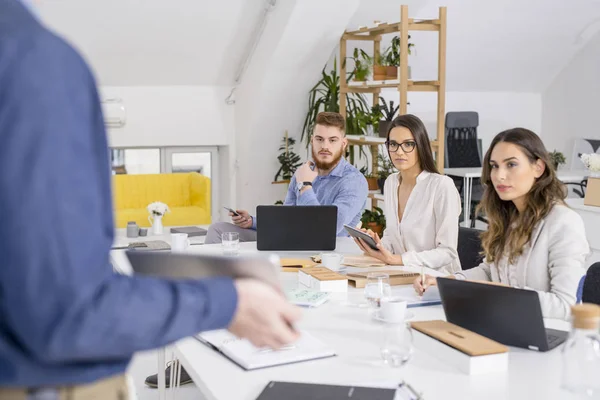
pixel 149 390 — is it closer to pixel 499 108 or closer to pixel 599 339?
pixel 599 339

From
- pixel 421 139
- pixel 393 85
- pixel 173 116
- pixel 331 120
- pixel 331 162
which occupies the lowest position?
pixel 331 162

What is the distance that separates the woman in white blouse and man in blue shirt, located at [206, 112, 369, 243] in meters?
0.35

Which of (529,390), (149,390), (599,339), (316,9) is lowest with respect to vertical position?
(149,390)

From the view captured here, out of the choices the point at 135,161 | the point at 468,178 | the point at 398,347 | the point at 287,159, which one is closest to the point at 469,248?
the point at 398,347

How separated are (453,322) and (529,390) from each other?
452 mm

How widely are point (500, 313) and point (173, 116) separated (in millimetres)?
5797

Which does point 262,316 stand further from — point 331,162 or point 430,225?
point 331,162

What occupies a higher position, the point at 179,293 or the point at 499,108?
the point at 499,108

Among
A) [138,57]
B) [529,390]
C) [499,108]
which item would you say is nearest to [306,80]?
[138,57]

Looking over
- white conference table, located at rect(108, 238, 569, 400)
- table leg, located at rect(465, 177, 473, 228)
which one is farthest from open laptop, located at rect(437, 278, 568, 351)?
table leg, located at rect(465, 177, 473, 228)

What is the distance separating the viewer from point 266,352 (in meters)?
1.82

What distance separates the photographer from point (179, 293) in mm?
952

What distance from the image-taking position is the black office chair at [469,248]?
10.3 ft

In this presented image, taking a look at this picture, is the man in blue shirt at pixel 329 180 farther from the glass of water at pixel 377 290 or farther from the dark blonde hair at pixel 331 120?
the glass of water at pixel 377 290
